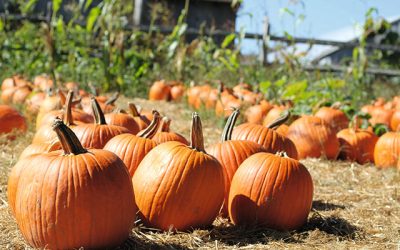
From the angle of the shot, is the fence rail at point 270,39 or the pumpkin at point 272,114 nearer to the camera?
the pumpkin at point 272,114

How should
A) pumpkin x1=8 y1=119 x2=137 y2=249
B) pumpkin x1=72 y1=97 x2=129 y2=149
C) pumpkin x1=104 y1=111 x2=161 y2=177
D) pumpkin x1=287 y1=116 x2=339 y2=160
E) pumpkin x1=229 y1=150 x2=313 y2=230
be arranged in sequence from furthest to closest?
pumpkin x1=287 y1=116 x2=339 y2=160, pumpkin x1=72 y1=97 x2=129 y2=149, pumpkin x1=104 y1=111 x2=161 y2=177, pumpkin x1=229 y1=150 x2=313 y2=230, pumpkin x1=8 y1=119 x2=137 y2=249

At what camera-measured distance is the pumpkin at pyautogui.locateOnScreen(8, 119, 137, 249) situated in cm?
232

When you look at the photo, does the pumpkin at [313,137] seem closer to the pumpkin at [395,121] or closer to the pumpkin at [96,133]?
the pumpkin at [395,121]

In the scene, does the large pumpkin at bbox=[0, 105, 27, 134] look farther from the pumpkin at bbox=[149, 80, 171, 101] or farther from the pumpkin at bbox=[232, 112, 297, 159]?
the pumpkin at bbox=[149, 80, 171, 101]

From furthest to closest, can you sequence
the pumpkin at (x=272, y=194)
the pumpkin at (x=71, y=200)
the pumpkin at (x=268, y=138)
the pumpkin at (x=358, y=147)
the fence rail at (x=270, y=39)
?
the fence rail at (x=270, y=39) < the pumpkin at (x=358, y=147) < the pumpkin at (x=268, y=138) < the pumpkin at (x=272, y=194) < the pumpkin at (x=71, y=200)

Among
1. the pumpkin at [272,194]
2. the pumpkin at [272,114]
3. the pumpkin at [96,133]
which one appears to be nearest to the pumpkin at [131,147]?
the pumpkin at [96,133]

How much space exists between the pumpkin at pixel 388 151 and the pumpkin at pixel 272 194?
2.40 metres

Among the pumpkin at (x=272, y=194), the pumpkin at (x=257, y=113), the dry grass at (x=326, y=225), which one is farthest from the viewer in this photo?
the pumpkin at (x=257, y=113)

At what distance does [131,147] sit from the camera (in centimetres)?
310

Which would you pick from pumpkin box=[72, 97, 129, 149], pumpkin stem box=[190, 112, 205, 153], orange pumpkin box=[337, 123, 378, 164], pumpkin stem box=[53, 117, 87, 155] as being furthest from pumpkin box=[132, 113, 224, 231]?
orange pumpkin box=[337, 123, 378, 164]

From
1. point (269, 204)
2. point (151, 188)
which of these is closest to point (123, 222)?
point (151, 188)

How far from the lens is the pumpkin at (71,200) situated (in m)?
2.32

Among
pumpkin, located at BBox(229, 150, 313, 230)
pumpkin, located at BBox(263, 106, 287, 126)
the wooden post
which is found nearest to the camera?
pumpkin, located at BBox(229, 150, 313, 230)

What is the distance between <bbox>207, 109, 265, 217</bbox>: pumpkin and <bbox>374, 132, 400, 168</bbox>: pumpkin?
7.35ft
